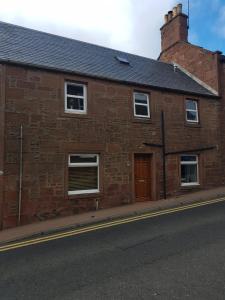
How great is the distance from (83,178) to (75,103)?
3.17 meters

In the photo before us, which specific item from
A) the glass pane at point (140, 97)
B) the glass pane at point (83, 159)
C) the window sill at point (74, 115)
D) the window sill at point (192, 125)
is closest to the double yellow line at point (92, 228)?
the glass pane at point (83, 159)

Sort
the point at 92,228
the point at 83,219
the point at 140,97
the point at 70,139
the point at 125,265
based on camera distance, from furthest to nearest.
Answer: the point at 140,97 < the point at 70,139 < the point at 83,219 < the point at 92,228 < the point at 125,265

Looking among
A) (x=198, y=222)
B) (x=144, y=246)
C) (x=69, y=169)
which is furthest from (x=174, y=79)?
(x=144, y=246)

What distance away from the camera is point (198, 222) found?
390 inches

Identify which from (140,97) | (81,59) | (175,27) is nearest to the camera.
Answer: (81,59)

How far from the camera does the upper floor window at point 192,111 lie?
18.5 meters

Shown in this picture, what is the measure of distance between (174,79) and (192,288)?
15701 mm

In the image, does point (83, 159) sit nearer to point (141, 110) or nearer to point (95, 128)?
point (95, 128)

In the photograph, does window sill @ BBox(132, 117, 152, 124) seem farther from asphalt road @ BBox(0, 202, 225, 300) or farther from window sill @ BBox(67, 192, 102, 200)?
asphalt road @ BBox(0, 202, 225, 300)

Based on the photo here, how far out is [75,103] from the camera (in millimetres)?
14555

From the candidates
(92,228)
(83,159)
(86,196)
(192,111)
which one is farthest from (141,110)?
(92,228)

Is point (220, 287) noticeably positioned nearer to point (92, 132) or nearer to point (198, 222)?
point (198, 222)

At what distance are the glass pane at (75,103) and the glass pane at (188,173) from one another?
20.9 ft

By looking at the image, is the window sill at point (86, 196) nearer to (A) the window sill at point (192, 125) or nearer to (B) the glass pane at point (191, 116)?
(A) the window sill at point (192, 125)
